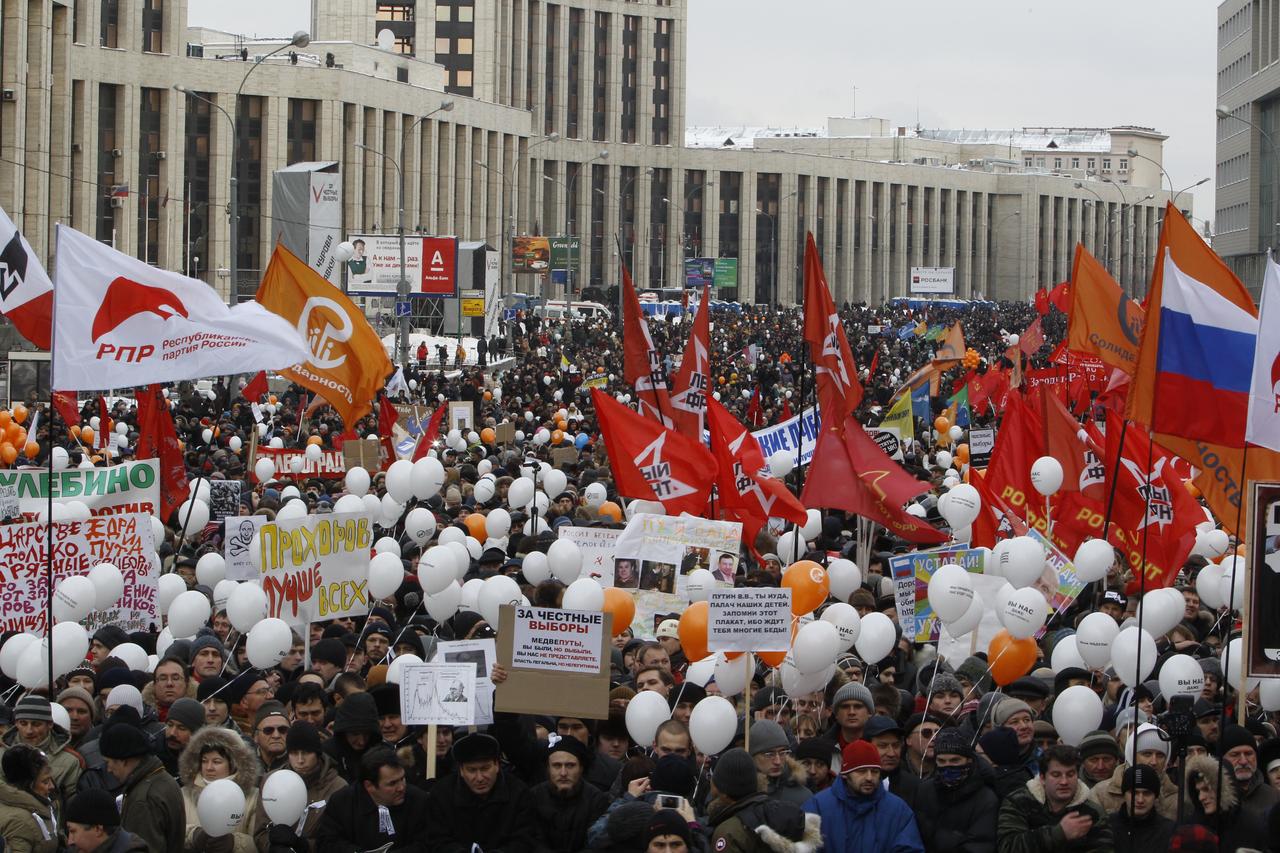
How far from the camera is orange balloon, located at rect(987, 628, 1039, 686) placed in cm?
924

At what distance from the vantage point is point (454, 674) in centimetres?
721

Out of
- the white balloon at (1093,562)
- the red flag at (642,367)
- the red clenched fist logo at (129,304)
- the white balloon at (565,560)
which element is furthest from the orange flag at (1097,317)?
the red clenched fist logo at (129,304)

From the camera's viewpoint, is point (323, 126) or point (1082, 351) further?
point (323, 126)

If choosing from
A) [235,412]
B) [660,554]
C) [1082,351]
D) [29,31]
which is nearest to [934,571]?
[660,554]

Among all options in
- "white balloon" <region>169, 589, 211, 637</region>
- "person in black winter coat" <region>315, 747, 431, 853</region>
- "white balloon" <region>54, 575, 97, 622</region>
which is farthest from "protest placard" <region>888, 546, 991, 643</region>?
"white balloon" <region>54, 575, 97, 622</region>

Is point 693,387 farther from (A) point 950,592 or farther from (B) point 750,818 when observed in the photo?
(B) point 750,818

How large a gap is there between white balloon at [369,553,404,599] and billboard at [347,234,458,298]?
125 feet

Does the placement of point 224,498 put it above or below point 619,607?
above

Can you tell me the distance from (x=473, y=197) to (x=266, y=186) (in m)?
15.4

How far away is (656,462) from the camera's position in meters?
13.1

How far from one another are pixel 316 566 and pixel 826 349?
430cm

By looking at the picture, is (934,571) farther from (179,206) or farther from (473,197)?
(473,197)

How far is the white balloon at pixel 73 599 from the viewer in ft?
31.7

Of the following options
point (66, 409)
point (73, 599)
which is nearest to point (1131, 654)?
point (73, 599)
